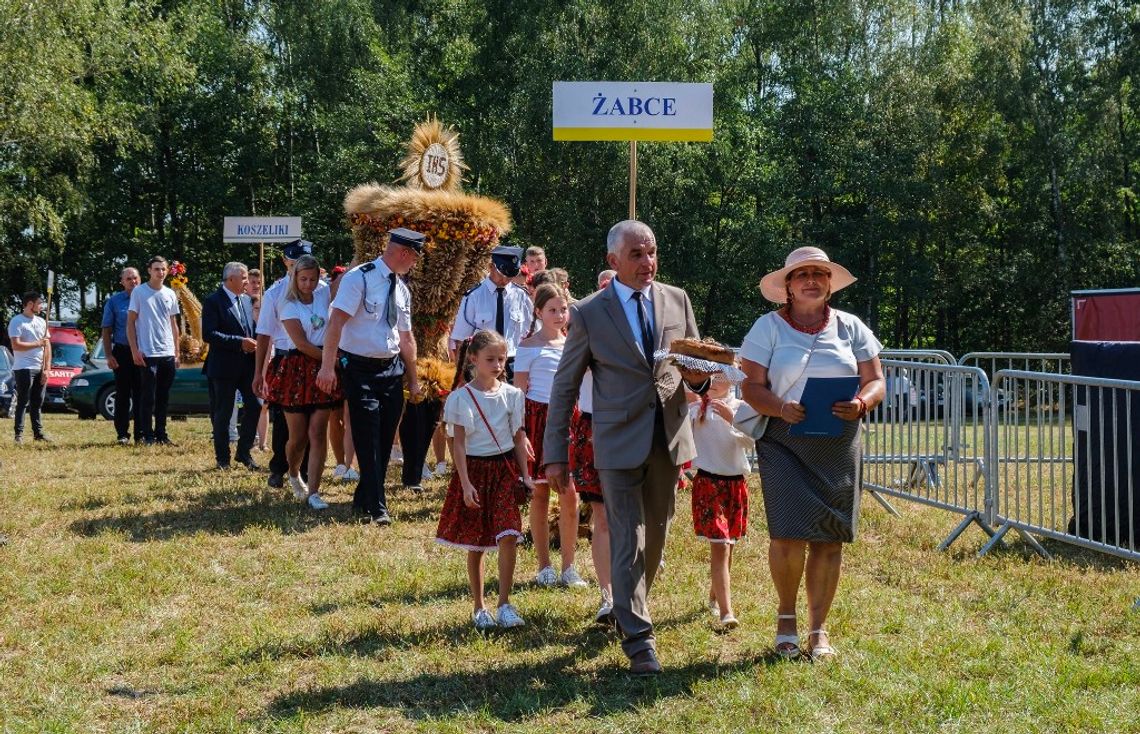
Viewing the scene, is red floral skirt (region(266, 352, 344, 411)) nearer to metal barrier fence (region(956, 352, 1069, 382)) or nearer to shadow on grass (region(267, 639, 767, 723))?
shadow on grass (region(267, 639, 767, 723))

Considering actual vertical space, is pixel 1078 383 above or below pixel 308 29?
below

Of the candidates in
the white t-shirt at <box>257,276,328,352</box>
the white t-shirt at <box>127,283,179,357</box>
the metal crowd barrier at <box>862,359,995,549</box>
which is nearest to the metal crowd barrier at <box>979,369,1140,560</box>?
the metal crowd barrier at <box>862,359,995,549</box>

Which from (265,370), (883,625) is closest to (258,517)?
(265,370)

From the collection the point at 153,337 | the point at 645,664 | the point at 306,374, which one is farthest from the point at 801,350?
the point at 153,337

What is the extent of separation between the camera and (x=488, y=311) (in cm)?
887

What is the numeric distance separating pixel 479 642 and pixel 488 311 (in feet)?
12.2

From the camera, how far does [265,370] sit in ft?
33.1

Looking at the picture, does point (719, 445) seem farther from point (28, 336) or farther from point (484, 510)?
point (28, 336)

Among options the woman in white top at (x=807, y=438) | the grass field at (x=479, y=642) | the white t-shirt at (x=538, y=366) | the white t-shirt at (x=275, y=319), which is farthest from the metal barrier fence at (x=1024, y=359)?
the white t-shirt at (x=275, y=319)

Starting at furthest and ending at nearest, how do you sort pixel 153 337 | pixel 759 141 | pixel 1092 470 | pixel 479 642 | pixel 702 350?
1. pixel 759 141
2. pixel 153 337
3. pixel 1092 470
4. pixel 479 642
5. pixel 702 350

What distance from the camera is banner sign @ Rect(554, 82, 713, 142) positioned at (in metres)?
9.16

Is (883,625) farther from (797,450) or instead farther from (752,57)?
(752,57)

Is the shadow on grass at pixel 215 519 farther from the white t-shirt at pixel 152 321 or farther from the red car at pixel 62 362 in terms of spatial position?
the red car at pixel 62 362

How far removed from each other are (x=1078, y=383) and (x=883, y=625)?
2847 millimetres
